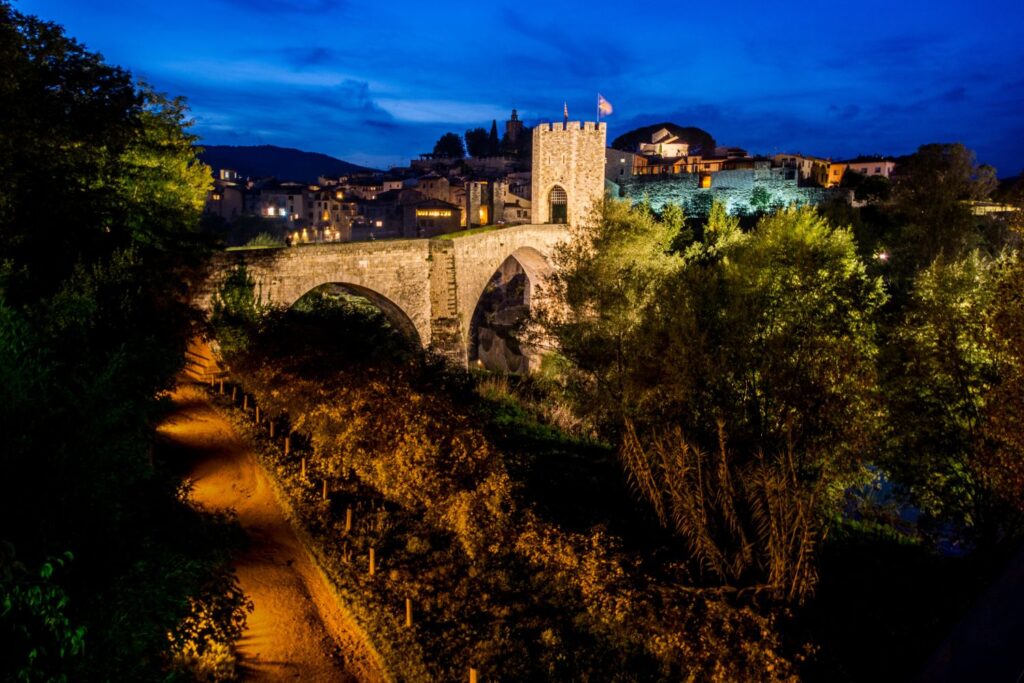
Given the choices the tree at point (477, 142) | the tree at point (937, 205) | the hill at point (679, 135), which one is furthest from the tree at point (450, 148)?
the tree at point (937, 205)

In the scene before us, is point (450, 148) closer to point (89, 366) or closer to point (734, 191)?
point (734, 191)

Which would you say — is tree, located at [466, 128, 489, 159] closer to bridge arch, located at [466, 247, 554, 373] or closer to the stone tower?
bridge arch, located at [466, 247, 554, 373]

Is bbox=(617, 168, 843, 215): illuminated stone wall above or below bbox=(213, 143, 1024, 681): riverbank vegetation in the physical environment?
above

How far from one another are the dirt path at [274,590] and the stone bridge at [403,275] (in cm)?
605

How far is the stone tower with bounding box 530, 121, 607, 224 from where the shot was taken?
36156mm

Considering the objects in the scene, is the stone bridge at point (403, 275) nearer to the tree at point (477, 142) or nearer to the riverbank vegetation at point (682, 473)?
the riverbank vegetation at point (682, 473)

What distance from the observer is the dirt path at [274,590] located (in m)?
7.36

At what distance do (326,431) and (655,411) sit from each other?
7546 mm

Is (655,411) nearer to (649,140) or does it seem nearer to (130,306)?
→ (130,306)

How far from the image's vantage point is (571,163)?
36.3 meters

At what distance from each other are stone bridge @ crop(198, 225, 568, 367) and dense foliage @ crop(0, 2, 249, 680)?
1.99 metres

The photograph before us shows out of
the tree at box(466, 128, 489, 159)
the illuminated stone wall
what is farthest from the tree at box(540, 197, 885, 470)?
the tree at box(466, 128, 489, 159)

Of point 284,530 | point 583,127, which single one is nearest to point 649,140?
point 583,127

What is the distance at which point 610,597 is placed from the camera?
7.61m
